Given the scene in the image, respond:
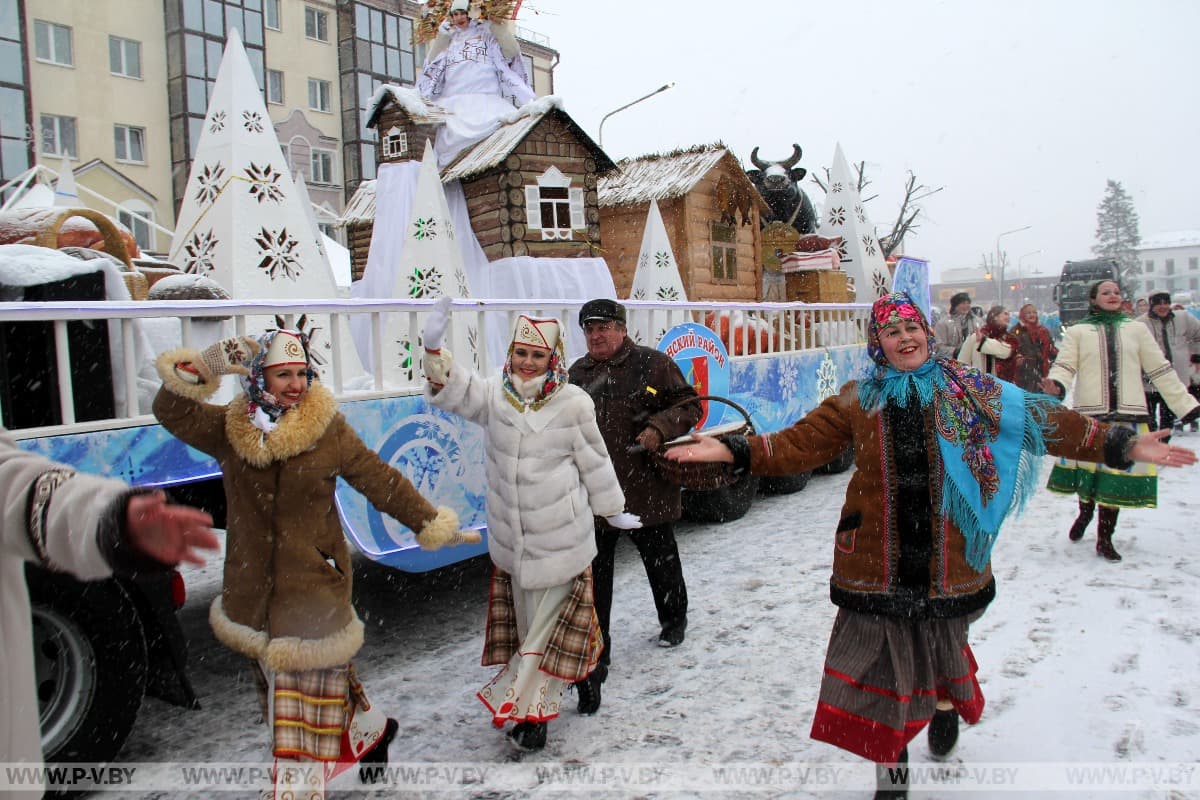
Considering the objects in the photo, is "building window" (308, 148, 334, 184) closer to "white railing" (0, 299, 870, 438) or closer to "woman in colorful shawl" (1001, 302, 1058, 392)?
"woman in colorful shawl" (1001, 302, 1058, 392)

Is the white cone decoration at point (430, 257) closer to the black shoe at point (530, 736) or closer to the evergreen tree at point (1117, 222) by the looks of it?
the black shoe at point (530, 736)

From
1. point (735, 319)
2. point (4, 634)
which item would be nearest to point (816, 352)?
point (735, 319)

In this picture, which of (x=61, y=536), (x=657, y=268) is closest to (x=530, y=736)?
(x=61, y=536)

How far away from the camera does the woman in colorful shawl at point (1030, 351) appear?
10461 mm

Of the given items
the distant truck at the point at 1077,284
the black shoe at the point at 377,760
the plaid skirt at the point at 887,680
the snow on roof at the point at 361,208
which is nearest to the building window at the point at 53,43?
the snow on roof at the point at 361,208

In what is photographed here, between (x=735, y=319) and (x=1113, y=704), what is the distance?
4.74 meters

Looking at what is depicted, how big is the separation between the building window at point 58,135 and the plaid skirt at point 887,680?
27.8 meters

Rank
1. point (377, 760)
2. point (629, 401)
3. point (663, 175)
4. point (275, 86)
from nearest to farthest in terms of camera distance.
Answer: point (377, 760), point (629, 401), point (663, 175), point (275, 86)

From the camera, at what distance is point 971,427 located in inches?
104

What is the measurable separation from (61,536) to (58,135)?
28.8m

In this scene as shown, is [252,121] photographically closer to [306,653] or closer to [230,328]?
[230,328]

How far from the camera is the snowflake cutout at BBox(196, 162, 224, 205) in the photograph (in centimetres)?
516

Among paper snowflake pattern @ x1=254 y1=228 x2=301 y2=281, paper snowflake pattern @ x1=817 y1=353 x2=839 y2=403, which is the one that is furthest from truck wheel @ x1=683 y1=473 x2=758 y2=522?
paper snowflake pattern @ x1=254 y1=228 x2=301 y2=281

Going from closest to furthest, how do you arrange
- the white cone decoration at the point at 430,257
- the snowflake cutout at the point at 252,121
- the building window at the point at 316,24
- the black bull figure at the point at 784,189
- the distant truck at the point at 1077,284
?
1. the snowflake cutout at the point at 252,121
2. the white cone decoration at the point at 430,257
3. the black bull figure at the point at 784,189
4. the distant truck at the point at 1077,284
5. the building window at the point at 316,24
